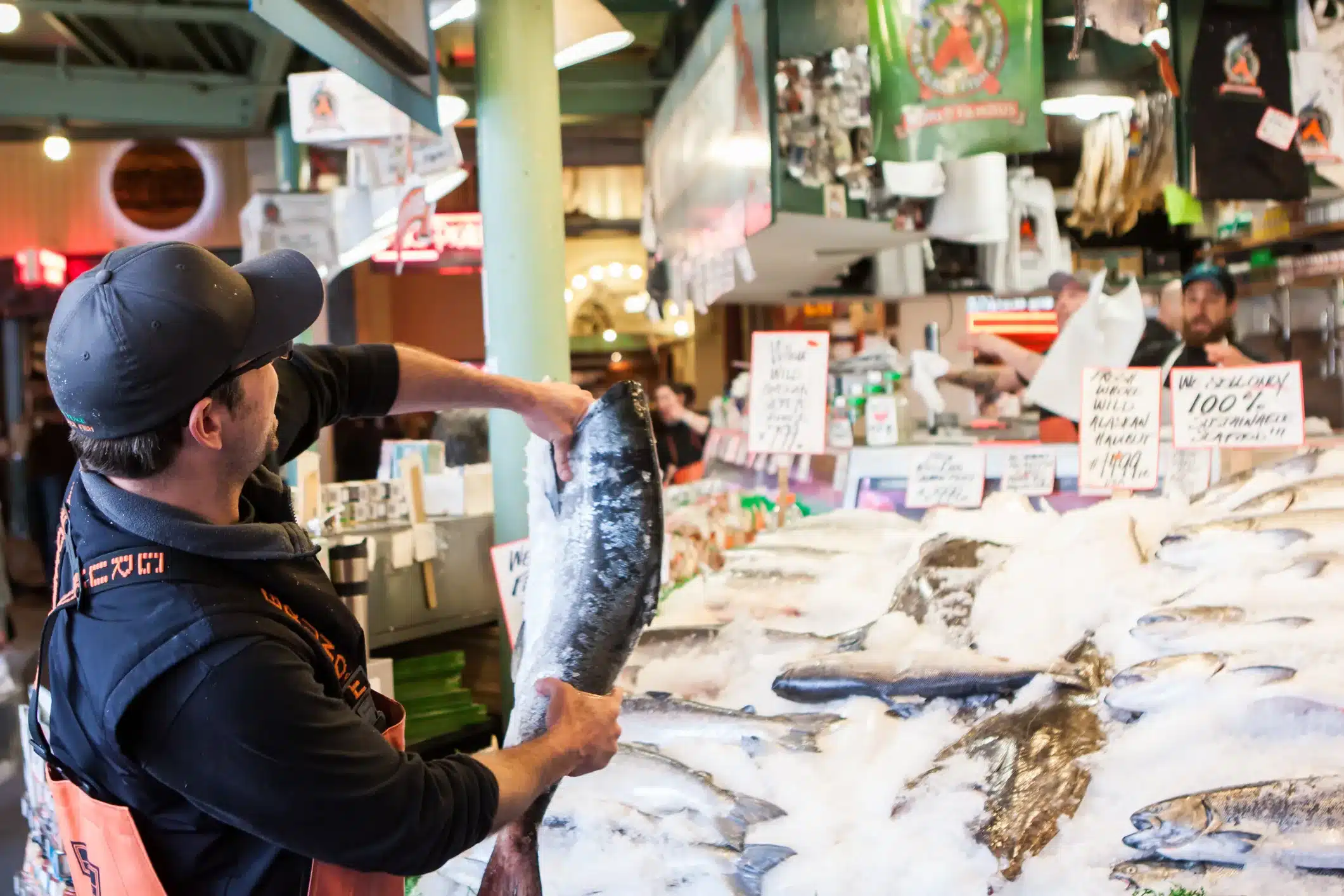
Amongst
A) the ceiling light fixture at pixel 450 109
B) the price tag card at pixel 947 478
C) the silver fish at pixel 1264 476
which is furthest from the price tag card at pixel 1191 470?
the ceiling light fixture at pixel 450 109

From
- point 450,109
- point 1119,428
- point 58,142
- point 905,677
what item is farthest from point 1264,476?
point 58,142

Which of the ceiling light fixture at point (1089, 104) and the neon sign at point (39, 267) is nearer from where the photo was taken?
the ceiling light fixture at point (1089, 104)

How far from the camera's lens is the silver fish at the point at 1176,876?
163 centimetres

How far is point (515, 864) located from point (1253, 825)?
113 cm

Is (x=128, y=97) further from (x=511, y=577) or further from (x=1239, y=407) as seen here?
(x=1239, y=407)

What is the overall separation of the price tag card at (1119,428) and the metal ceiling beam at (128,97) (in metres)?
6.41

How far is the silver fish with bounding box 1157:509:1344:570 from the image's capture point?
7.77 feet

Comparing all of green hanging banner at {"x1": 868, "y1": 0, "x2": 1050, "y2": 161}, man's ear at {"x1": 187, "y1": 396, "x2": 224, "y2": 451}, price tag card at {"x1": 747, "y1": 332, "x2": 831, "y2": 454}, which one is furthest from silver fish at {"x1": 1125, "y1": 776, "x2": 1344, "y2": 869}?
green hanging banner at {"x1": 868, "y1": 0, "x2": 1050, "y2": 161}

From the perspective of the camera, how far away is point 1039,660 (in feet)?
7.33

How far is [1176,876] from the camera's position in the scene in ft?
5.44

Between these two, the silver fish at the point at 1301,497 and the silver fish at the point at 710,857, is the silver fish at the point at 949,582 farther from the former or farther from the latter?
the silver fish at the point at 710,857

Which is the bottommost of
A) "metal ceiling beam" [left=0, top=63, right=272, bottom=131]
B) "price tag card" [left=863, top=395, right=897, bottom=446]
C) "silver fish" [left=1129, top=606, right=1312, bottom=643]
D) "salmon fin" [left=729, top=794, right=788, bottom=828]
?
"salmon fin" [left=729, top=794, right=788, bottom=828]

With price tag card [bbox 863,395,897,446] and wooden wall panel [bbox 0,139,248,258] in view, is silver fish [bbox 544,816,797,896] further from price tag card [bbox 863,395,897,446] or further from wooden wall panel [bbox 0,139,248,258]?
wooden wall panel [bbox 0,139,248,258]

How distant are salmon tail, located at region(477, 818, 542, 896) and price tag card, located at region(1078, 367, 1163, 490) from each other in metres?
2.61
